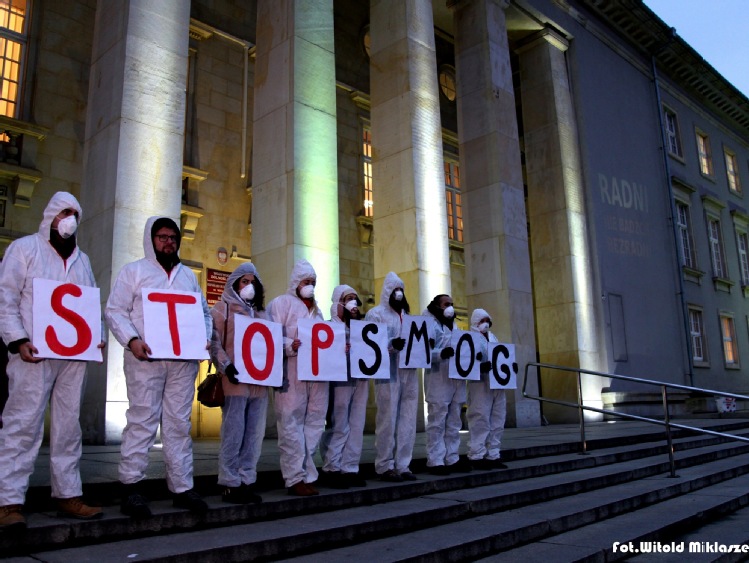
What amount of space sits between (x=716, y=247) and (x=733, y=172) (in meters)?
5.03

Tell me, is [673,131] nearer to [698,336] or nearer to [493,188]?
[698,336]

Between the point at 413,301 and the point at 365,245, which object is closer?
the point at 413,301

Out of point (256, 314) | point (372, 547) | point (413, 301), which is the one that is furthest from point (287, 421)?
point (413, 301)

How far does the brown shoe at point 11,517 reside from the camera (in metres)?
3.61

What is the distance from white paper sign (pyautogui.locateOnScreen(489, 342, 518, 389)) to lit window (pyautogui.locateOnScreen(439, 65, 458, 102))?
1469 centimetres

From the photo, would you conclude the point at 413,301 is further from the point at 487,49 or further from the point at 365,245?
the point at 487,49

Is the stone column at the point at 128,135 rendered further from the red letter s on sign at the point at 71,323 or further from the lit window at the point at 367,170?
the lit window at the point at 367,170

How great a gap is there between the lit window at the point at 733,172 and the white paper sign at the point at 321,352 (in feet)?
90.1

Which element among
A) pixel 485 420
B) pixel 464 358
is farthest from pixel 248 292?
pixel 485 420

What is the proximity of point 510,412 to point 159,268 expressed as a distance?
1075 centimetres

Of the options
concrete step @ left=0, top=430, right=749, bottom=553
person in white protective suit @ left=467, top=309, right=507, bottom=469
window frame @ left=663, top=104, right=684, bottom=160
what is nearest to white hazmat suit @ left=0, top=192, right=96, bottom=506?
concrete step @ left=0, top=430, right=749, bottom=553

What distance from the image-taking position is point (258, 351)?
5.31m

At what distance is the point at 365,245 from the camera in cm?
1773

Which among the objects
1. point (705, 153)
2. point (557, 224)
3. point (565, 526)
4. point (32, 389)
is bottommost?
point (565, 526)
